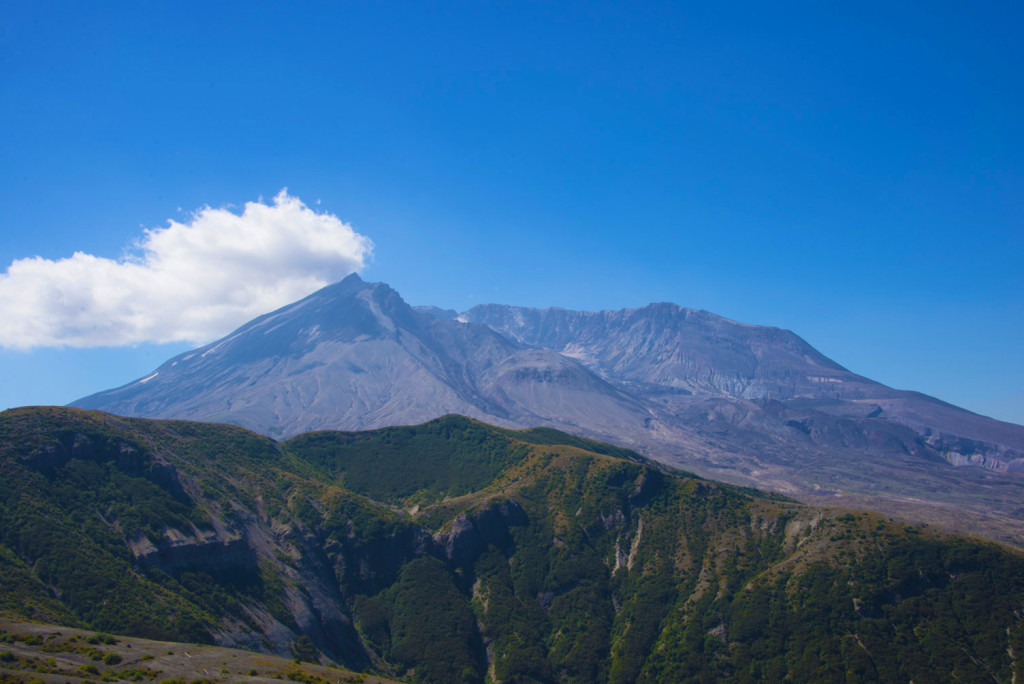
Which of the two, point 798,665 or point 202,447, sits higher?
point 202,447

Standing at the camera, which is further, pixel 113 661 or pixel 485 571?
pixel 485 571

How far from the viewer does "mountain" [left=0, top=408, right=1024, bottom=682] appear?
274 ft

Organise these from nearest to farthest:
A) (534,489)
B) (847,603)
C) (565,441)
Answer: (847,603) → (534,489) → (565,441)

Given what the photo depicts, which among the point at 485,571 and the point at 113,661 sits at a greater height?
the point at 113,661

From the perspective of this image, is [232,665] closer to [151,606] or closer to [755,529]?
[151,606]

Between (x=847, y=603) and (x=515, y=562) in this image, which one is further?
(x=515, y=562)

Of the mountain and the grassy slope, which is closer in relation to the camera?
the grassy slope

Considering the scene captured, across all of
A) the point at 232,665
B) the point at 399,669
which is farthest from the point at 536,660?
the point at 232,665

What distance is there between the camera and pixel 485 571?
125938mm

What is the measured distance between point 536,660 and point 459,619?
53.3 ft

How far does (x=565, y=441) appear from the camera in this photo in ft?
649

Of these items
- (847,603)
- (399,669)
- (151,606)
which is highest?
(847,603)

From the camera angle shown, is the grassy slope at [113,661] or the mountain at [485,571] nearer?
the grassy slope at [113,661]

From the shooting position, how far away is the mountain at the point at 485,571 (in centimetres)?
8362
